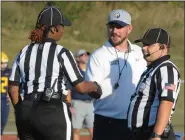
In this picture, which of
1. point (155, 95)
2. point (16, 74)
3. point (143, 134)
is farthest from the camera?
point (16, 74)

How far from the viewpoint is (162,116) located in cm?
591

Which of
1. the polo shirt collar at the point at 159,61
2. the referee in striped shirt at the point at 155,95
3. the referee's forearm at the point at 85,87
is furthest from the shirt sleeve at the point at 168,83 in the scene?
the referee's forearm at the point at 85,87

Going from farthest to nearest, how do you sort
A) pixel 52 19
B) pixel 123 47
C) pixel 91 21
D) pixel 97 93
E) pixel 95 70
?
pixel 91 21
pixel 123 47
pixel 95 70
pixel 97 93
pixel 52 19

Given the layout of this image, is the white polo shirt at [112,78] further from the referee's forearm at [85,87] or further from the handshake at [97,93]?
the referee's forearm at [85,87]

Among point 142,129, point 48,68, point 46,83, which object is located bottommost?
point 142,129

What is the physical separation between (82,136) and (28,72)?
773 centimetres

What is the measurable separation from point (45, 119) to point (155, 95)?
3.23 ft

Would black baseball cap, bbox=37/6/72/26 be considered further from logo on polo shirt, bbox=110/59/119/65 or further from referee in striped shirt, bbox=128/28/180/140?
logo on polo shirt, bbox=110/59/119/65

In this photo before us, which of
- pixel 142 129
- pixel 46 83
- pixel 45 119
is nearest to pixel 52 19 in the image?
pixel 46 83

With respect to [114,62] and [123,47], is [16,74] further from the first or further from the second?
[123,47]

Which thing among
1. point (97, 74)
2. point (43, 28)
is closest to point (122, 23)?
point (97, 74)

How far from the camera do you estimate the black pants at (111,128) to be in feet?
24.1

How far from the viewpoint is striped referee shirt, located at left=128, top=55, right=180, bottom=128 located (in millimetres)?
6000

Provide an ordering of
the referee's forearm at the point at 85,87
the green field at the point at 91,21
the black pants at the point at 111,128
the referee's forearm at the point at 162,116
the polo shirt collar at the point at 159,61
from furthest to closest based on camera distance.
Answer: the green field at the point at 91,21
the black pants at the point at 111,128
the referee's forearm at the point at 85,87
the polo shirt collar at the point at 159,61
the referee's forearm at the point at 162,116
